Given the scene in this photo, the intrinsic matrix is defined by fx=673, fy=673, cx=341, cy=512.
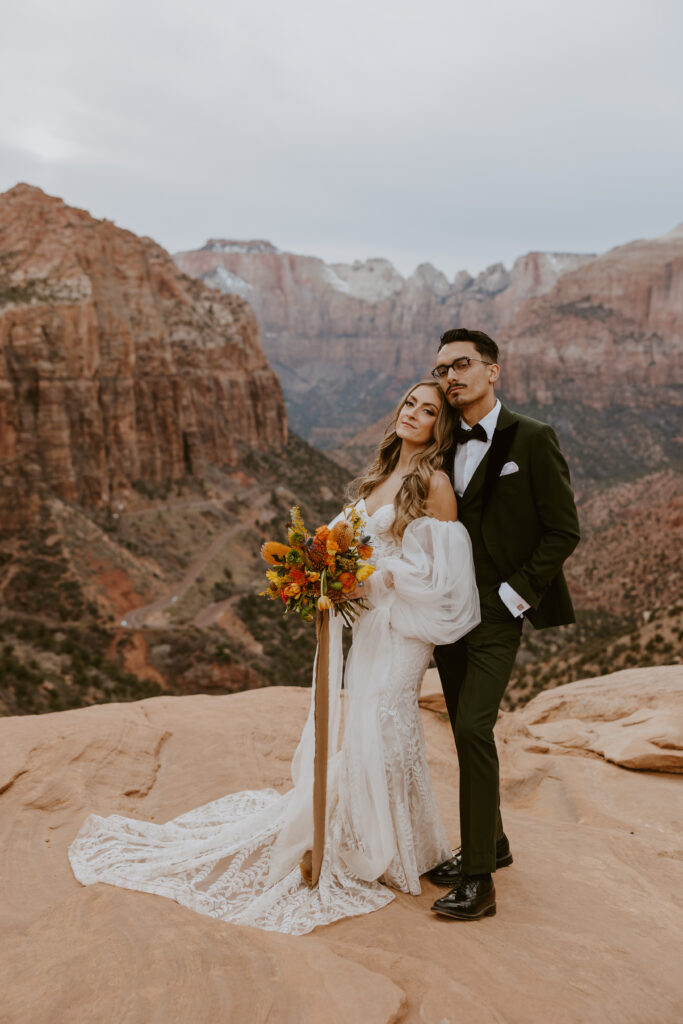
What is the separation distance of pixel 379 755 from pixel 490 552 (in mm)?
1589

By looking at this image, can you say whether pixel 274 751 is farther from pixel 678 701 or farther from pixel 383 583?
pixel 678 701

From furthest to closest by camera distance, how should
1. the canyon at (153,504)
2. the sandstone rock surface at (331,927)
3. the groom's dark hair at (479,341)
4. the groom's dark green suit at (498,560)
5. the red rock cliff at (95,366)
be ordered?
the red rock cliff at (95,366) → the canyon at (153,504) → the groom's dark hair at (479,341) → the groom's dark green suit at (498,560) → the sandstone rock surface at (331,927)

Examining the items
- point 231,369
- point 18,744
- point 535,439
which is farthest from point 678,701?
point 231,369

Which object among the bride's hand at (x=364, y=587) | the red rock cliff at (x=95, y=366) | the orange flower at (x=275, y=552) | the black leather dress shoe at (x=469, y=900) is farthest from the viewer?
the red rock cliff at (x=95, y=366)

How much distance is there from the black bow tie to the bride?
0.10 metres

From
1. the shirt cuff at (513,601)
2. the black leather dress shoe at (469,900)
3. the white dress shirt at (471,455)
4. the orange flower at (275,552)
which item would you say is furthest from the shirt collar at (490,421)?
the black leather dress shoe at (469,900)

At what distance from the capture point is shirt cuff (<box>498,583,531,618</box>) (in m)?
4.46

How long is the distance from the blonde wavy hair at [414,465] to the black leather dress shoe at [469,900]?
2313 mm

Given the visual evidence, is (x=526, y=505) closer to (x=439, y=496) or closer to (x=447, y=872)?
(x=439, y=496)

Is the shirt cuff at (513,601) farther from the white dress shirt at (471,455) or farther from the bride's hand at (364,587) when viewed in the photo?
the bride's hand at (364,587)

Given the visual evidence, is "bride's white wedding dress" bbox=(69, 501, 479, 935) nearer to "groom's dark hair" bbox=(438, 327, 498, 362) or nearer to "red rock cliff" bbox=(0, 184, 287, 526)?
"groom's dark hair" bbox=(438, 327, 498, 362)

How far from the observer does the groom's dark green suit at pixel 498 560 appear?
446 centimetres

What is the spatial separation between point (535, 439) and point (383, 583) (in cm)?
142

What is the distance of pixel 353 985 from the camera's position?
3.13m
